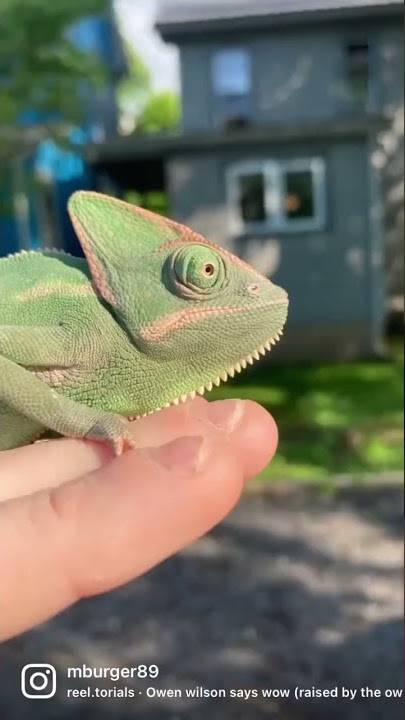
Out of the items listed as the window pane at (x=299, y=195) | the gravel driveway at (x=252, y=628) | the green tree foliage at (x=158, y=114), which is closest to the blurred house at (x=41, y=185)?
the window pane at (x=299, y=195)

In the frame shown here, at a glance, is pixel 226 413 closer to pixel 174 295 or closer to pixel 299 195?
pixel 174 295

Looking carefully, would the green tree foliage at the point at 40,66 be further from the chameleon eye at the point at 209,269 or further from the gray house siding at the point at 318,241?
the chameleon eye at the point at 209,269

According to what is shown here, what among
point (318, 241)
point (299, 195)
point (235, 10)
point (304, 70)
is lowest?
point (318, 241)

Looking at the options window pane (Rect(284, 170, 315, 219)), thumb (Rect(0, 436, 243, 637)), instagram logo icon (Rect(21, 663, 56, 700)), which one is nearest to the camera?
thumb (Rect(0, 436, 243, 637))

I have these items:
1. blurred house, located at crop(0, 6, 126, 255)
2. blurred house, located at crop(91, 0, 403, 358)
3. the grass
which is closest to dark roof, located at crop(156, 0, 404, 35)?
blurred house, located at crop(91, 0, 403, 358)

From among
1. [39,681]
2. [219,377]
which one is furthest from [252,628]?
[219,377]

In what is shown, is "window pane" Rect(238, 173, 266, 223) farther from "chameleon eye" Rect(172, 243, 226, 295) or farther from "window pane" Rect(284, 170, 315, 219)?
"chameleon eye" Rect(172, 243, 226, 295)

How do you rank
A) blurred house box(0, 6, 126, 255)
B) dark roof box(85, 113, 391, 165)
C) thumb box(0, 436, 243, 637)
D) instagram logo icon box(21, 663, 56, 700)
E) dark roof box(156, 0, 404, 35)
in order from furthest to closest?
dark roof box(156, 0, 404, 35) < dark roof box(85, 113, 391, 165) < blurred house box(0, 6, 126, 255) < instagram logo icon box(21, 663, 56, 700) < thumb box(0, 436, 243, 637)
